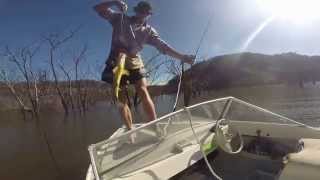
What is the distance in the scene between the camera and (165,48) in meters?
5.41

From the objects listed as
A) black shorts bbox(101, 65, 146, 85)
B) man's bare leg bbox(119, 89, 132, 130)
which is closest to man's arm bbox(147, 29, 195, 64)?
black shorts bbox(101, 65, 146, 85)

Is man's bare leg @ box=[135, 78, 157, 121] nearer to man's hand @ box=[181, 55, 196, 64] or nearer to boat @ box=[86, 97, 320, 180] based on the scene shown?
man's hand @ box=[181, 55, 196, 64]

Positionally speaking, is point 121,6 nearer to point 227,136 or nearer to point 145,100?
point 145,100

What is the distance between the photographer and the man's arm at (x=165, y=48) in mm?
5352

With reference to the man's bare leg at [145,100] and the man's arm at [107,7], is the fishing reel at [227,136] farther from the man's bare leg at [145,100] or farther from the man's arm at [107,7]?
the man's arm at [107,7]

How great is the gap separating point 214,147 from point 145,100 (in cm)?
129

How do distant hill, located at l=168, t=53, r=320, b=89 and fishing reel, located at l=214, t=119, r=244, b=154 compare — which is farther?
distant hill, located at l=168, t=53, r=320, b=89

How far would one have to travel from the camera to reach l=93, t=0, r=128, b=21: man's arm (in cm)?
500

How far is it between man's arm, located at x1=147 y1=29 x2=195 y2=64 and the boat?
1034 mm

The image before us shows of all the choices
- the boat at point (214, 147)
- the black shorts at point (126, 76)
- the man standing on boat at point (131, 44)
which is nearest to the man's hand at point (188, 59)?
the man standing on boat at point (131, 44)

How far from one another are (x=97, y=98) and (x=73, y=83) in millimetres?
14824

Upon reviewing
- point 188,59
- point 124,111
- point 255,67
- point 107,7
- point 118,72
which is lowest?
point 255,67

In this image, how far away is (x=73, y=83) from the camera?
46281 mm

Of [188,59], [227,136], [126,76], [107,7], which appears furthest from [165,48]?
[227,136]
